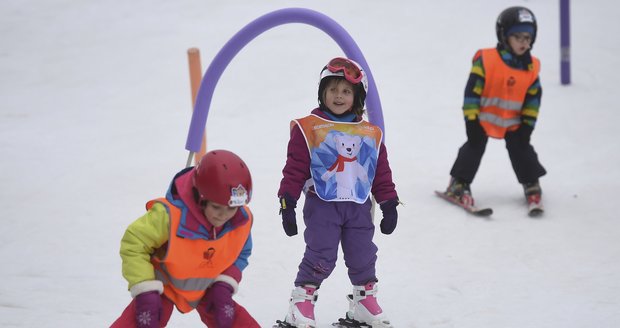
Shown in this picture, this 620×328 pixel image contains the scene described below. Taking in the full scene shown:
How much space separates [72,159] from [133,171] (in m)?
0.73

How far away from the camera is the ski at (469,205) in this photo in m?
6.98

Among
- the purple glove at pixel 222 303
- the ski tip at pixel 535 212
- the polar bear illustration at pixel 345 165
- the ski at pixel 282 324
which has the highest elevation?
the polar bear illustration at pixel 345 165

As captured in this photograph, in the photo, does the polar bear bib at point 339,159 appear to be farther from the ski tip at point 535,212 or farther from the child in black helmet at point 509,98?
the ski tip at point 535,212

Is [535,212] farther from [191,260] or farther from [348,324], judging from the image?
[191,260]

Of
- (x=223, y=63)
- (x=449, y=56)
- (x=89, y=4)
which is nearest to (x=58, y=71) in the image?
(x=89, y=4)

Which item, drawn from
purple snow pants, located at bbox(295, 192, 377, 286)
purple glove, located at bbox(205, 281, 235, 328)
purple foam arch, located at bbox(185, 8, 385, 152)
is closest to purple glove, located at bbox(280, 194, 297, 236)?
purple snow pants, located at bbox(295, 192, 377, 286)

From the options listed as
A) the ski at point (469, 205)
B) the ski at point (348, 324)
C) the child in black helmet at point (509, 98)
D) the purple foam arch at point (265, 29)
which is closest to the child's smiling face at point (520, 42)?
the child in black helmet at point (509, 98)

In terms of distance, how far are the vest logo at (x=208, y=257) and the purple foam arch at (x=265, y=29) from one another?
1.53 m

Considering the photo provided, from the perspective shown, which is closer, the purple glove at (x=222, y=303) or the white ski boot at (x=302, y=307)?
the purple glove at (x=222, y=303)

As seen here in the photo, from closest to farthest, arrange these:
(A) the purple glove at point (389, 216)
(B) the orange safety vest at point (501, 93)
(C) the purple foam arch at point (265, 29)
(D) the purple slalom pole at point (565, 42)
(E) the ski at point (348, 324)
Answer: (A) the purple glove at point (389, 216)
(E) the ski at point (348, 324)
(C) the purple foam arch at point (265, 29)
(B) the orange safety vest at point (501, 93)
(D) the purple slalom pole at point (565, 42)

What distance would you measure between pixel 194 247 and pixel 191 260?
7cm

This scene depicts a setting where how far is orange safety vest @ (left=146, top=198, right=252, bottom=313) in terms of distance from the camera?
3.91 meters

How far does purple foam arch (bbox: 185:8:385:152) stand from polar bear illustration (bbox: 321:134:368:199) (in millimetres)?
612

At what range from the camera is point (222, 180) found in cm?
379
